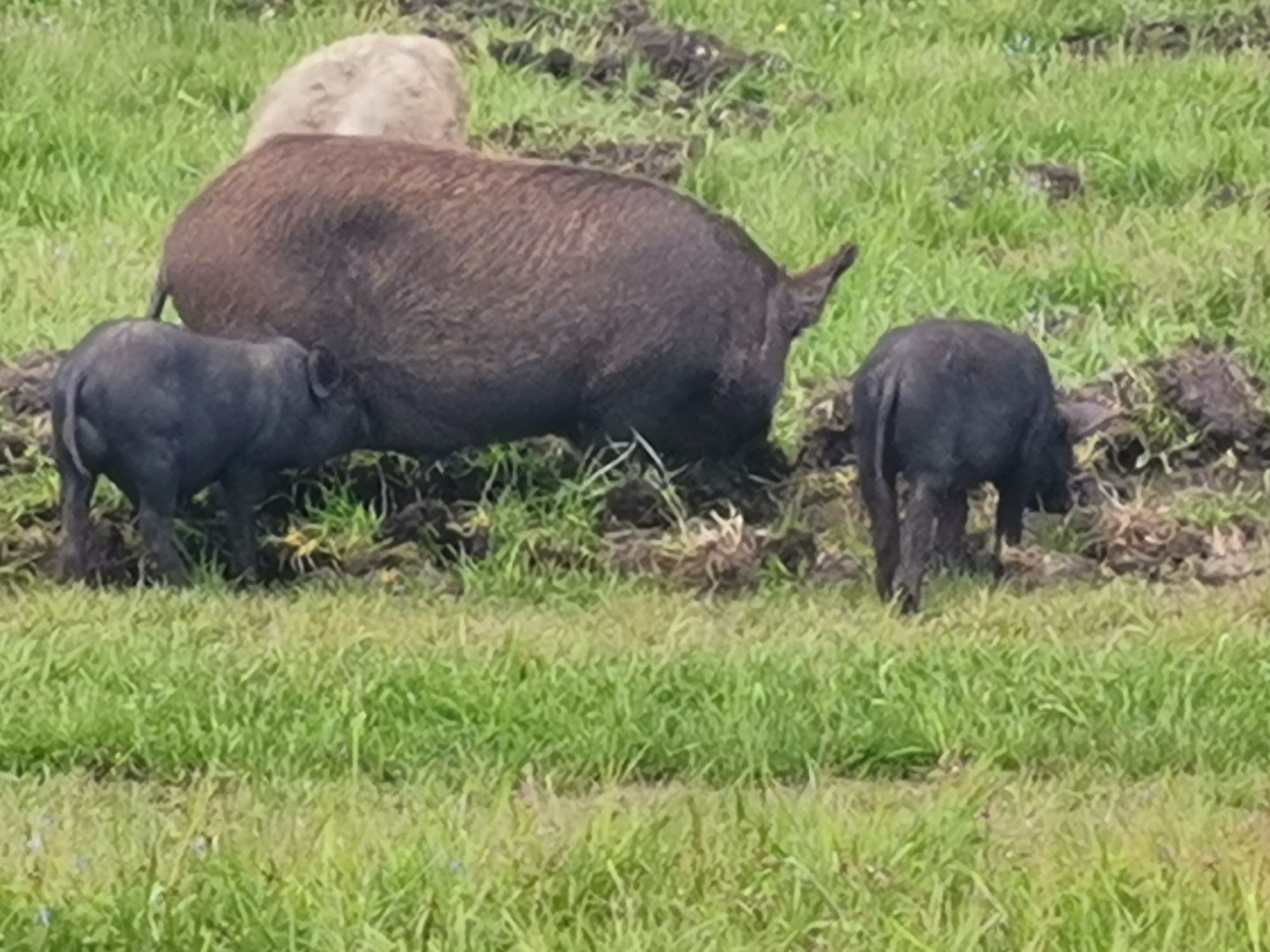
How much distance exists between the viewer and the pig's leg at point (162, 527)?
6.88 meters

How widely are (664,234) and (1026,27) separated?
194 inches

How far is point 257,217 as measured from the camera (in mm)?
7461

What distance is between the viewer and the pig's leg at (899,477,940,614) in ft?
21.9

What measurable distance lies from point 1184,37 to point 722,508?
535 cm

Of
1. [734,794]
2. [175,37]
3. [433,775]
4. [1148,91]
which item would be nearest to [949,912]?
[734,794]

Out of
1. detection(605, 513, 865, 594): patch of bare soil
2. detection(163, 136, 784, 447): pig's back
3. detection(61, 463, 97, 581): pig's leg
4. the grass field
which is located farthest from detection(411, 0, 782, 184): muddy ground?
detection(61, 463, 97, 581): pig's leg

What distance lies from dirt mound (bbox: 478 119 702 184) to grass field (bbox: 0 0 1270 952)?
0.35ft

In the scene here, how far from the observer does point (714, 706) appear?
5.51 meters

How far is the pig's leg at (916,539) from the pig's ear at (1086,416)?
107 centimetres

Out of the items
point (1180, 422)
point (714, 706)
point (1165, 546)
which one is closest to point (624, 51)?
point (1180, 422)

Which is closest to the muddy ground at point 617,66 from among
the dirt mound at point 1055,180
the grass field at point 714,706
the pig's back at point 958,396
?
the grass field at point 714,706

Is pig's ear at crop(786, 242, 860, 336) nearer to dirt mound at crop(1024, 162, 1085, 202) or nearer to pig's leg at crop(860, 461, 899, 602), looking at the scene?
pig's leg at crop(860, 461, 899, 602)

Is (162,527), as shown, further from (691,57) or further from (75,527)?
(691,57)

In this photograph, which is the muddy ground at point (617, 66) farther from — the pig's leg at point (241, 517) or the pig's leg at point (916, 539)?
the pig's leg at point (916, 539)
